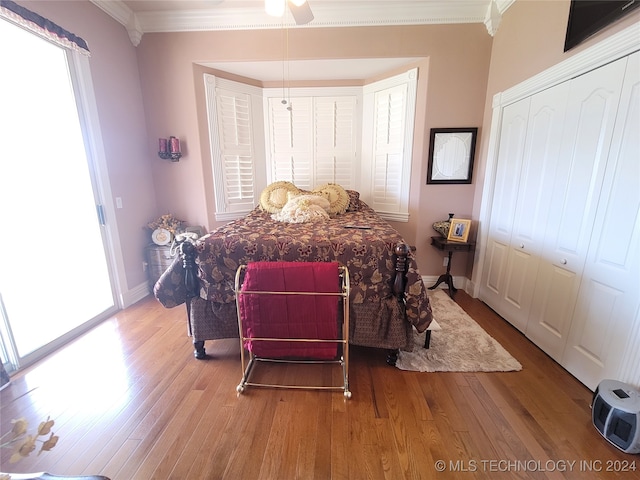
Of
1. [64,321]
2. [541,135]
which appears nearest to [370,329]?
[541,135]

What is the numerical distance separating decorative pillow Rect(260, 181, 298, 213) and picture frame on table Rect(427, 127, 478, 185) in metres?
1.63

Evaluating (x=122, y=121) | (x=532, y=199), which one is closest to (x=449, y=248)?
(x=532, y=199)

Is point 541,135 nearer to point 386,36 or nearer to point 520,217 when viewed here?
point 520,217

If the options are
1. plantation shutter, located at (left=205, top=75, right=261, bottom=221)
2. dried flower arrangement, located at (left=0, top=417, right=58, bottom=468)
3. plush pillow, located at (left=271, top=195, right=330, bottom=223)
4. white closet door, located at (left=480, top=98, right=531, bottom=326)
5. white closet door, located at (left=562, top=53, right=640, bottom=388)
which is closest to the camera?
dried flower arrangement, located at (left=0, top=417, right=58, bottom=468)

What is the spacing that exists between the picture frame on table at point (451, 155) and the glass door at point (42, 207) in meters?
3.44

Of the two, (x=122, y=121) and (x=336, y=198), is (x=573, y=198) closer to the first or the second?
(x=336, y=198)

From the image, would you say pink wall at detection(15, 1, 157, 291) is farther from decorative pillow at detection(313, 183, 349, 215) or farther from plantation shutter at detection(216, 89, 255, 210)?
decorative pillow at detection(313, 183, 349, 215)

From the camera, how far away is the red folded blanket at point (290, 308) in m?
1.60

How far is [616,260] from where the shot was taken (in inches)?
A: 61.6

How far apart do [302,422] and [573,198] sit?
7.48 ft

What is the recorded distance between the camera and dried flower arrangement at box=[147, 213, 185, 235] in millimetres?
3104

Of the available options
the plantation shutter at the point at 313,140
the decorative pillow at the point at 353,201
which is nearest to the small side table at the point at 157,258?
the plantation shutter at the point at 313,140

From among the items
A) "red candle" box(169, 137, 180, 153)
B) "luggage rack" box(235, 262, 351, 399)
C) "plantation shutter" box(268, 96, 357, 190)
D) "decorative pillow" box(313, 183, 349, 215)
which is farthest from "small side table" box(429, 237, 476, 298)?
"red candle" box(169, 137, 180, 153)

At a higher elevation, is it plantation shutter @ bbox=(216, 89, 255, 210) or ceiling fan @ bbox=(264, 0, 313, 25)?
ceiling fan @ bbox=(264, 0, 313, 25)
